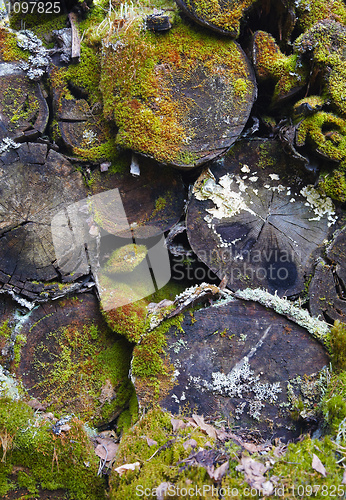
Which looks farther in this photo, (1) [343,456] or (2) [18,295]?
(2) [18,295]

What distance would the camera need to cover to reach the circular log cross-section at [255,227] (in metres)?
3.09

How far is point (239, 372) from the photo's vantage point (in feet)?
9.02

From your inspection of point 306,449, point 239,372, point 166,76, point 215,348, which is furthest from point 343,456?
point 166,76

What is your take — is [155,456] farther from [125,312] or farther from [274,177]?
[274,177]

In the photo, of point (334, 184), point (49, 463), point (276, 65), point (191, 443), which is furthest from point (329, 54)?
point (49, 463)

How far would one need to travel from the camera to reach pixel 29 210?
9.71 ft

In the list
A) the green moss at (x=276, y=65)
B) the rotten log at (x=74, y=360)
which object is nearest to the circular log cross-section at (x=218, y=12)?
the green moss at (x=276, y=65)

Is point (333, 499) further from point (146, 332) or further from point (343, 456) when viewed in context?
point (146, 332)

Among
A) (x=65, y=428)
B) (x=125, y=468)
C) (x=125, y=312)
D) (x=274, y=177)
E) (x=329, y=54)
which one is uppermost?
(x=329, y=54)

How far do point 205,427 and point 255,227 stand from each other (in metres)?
1.65

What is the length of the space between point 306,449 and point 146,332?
1.39 meters

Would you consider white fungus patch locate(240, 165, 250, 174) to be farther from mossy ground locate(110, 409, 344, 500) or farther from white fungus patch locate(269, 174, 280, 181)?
mossy ground locate(110, 409, 344, 500)

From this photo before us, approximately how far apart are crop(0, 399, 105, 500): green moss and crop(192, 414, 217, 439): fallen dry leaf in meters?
0.81

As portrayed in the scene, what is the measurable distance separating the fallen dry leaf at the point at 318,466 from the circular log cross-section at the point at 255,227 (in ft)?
4.16
